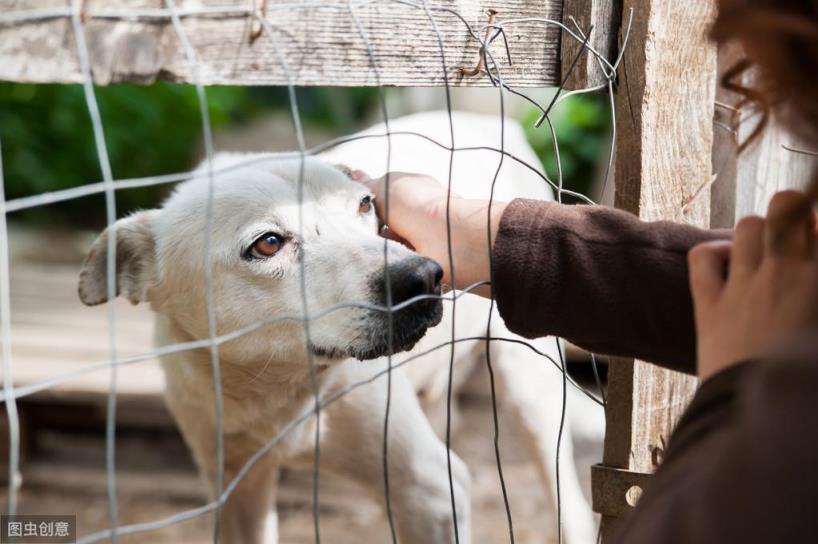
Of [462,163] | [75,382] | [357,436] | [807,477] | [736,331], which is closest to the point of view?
[807,477]

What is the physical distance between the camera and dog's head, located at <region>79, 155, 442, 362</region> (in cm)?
176

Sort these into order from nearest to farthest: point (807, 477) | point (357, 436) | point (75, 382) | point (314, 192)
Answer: point (807, 477), point (314, 192), point (357, 436), point (75, 382)

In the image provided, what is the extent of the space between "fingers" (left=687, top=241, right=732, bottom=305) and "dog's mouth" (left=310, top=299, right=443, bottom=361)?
2.14 feet

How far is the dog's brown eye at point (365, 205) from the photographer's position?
2.02 meters

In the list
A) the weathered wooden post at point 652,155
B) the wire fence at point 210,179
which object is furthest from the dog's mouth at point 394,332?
the weathered wooden post at point 652,155

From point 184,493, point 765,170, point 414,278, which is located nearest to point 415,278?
point 414,278

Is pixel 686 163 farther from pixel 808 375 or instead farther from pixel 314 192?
pixel 808 375

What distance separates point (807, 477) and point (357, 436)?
162 centimetres

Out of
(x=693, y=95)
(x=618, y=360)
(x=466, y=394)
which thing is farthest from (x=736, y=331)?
(x=466, y=394)

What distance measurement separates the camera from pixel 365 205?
80.1 inches

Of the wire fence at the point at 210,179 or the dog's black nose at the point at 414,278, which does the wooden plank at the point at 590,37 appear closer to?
the wire fence at the point at 210,179

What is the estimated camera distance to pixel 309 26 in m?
1.49

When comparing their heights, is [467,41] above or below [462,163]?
above

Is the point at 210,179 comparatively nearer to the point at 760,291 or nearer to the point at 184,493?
the point at 760,291
